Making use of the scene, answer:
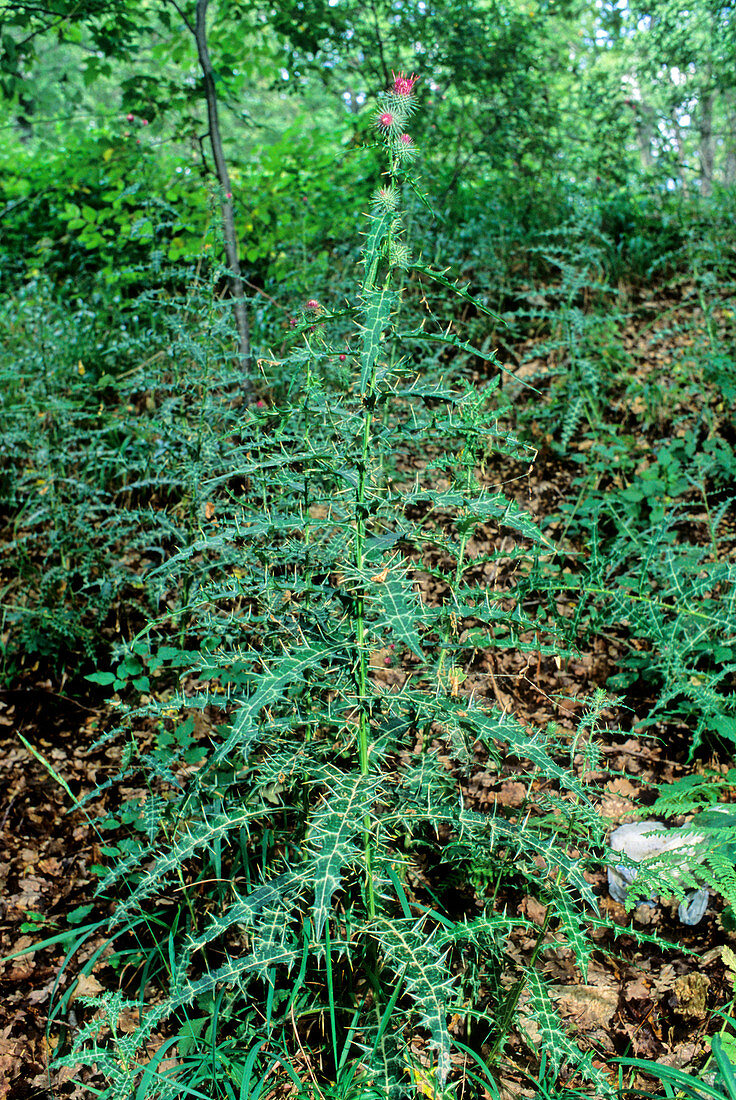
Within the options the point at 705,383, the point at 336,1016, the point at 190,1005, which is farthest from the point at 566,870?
the point at 705,383

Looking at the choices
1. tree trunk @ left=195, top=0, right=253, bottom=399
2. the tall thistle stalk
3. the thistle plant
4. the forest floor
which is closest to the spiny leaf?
the thistle plant

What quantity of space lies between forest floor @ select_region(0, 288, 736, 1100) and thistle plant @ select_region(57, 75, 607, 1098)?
0.18 meters

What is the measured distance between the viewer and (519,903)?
82.7 inches

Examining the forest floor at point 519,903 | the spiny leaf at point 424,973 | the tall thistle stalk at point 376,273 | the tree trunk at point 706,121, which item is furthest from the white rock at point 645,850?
the tree trunk at point 706,121

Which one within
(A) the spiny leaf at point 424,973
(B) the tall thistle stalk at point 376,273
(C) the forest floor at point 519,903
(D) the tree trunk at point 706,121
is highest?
(D) the tree trunk at point 706,121

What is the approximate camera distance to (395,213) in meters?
1.25

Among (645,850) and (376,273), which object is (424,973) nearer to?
(645,850)

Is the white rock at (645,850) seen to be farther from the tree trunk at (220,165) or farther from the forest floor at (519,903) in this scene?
the tree trunk at (220,165)

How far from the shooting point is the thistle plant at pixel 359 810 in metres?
1.28

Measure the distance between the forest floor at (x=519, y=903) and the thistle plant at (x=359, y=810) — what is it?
18 cm

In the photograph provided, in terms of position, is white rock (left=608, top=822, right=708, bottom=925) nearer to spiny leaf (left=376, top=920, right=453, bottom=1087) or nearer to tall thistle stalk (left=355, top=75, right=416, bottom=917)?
spiny leaf (left=376, top=920, right=453, bottom=1087)

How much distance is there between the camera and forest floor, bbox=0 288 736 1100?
1.81 metres

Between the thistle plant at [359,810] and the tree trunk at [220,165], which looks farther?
the tree trunk at [220,165]

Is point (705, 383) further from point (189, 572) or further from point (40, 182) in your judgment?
point (40, 182)
